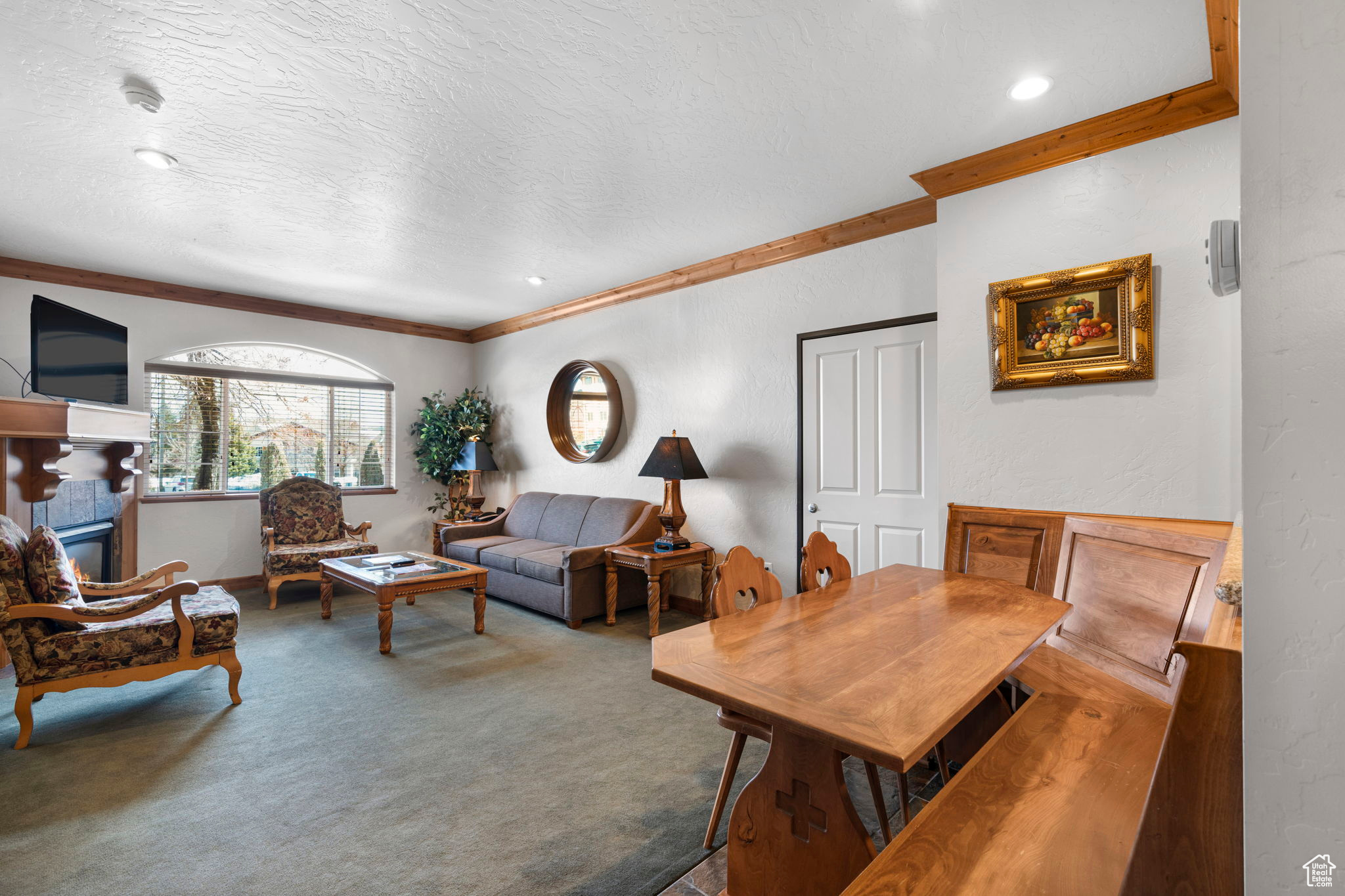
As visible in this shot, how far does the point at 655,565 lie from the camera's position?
419 centimetres

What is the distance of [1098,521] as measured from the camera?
242 cm

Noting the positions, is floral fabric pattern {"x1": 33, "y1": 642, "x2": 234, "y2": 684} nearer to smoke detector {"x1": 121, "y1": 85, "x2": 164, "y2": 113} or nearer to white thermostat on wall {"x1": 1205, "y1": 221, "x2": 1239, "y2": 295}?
smoke detector {"x1": 121, "y1": 85, "x2": 164, "y2": 113}

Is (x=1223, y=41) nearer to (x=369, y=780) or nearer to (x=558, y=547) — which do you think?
(x=369, y=780)

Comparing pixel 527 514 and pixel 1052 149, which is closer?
pixel 1052 149

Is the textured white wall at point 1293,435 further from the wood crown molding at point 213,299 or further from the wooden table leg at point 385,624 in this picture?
the wood crown molding at point 213,299

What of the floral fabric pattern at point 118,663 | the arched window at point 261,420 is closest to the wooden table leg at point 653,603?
the floral fabric pattern at point 118,663

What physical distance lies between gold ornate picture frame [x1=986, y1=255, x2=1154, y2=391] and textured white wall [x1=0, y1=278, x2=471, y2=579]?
556 cm

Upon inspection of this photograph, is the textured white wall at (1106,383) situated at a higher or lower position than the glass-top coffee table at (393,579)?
higher

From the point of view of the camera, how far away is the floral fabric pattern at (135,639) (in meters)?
2.62

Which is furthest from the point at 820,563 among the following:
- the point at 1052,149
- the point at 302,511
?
the point at 302,511

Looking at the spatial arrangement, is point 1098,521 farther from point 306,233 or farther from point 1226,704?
point 306,233

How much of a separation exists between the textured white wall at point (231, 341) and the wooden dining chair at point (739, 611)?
5.22 meters

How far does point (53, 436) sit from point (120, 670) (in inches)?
63.0

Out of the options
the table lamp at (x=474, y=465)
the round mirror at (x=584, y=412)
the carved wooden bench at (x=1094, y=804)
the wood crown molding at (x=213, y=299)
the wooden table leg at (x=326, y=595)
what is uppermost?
the wood crown molding at (x=213, y=299)
